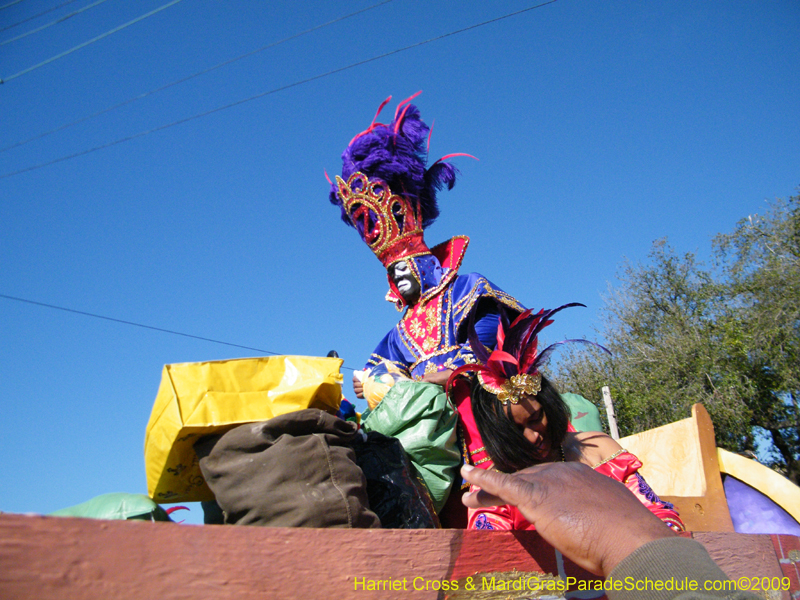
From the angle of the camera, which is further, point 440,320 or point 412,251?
point 412,251

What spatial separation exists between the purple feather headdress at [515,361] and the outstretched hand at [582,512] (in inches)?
45.6

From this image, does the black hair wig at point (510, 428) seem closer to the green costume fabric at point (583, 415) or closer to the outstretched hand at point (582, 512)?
the green costume fabric at point (583, 415)

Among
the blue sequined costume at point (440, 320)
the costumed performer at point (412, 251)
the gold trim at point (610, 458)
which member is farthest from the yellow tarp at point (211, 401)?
the blue sequined costume at point (440, 320)

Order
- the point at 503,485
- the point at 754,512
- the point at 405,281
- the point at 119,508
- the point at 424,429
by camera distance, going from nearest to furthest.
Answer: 1. the point at 503,485
2. the point at 119,508
3. the point at 424,429
4. the point at 754,512
5. the point at 405,281

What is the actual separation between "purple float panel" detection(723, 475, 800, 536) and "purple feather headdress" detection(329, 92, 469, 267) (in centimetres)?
217

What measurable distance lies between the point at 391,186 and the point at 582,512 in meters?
3.37

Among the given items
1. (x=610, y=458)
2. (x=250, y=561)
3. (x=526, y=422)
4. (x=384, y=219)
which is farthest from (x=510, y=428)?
(x=384, y=219)

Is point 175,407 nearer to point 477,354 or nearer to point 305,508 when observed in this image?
point 305,508

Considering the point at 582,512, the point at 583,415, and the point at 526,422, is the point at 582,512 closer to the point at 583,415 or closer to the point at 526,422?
the point at 526,422

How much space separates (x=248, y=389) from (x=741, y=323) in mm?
14993

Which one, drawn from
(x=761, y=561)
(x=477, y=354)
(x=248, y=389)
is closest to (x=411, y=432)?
(x=477, y=354)

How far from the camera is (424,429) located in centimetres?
231

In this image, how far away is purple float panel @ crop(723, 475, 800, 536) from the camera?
2975 mm

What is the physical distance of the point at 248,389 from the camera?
1.63m
